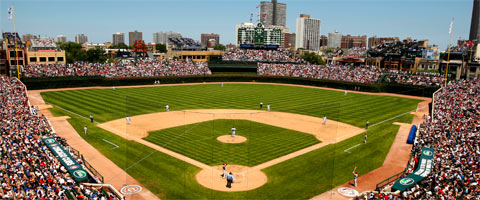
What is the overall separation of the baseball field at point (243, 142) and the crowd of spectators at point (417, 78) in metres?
8.96

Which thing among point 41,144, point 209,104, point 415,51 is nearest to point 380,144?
point 209,104

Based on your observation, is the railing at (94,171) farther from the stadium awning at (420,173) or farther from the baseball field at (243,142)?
the stadium awning at (420,173)

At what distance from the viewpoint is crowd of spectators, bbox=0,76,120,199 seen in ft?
49.6

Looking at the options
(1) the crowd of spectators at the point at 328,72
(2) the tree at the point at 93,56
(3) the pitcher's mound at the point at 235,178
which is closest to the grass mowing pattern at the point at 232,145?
(3) the pitcher's mound at the point at 235,178

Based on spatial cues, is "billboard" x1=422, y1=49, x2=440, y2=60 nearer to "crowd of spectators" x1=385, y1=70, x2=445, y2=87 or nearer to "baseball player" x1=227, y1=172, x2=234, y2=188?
"crowd of spectators" x1=385, y1=70, x2=445, y2=87

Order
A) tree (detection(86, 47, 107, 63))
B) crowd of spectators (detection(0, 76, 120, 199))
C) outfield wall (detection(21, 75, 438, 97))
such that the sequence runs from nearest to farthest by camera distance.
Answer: crowd of spectators (detection(0, 76, 120, 199)) < outfield wall (detection(21, 75, 438, 97)) < tree (detection(86, 47, 107, 63))

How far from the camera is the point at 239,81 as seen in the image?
6731 centimetres

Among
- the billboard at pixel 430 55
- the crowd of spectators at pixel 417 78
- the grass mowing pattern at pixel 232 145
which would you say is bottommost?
the grass mowing pattern at pixel 232 145

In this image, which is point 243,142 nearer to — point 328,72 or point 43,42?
point 328,72

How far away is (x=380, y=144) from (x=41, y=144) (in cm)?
2419

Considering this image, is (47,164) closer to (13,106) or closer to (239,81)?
(13,106)

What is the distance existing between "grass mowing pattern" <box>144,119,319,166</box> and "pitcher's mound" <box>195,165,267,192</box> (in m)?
0.92

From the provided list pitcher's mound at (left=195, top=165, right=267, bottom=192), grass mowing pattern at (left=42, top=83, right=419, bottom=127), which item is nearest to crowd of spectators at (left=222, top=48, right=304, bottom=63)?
grass mowing pattern at (left=42, top=83, right=419, bottom=127)

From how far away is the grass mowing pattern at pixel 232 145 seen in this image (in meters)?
22.5
